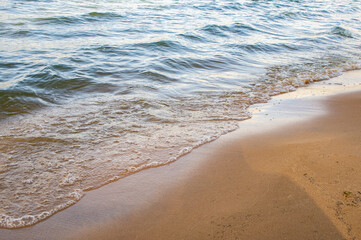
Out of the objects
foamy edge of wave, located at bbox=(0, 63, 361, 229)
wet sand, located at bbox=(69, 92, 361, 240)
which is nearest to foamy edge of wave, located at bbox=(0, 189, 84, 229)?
foamy edge of wave, located at bbox=(0, 63, 361, 229)

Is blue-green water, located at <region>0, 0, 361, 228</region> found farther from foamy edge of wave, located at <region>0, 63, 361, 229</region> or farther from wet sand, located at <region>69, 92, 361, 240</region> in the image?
wet sand, located at <region>69, 92, 361, 240</region>

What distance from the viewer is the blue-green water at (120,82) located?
279 centimetres

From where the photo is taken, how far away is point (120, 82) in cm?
543

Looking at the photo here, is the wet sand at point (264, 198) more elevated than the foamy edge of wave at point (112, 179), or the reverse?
the wet sand at point (264, 198)

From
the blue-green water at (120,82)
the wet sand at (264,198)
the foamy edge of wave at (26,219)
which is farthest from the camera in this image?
the blue-green water at (120,82)

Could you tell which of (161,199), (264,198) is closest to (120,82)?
(161,199)

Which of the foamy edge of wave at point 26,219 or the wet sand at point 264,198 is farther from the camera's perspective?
the foamy edge of wave at point 26,219

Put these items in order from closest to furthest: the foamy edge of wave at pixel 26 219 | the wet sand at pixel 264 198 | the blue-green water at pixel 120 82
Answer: the wet sand at pixel 264 198 < the foamy edge of wave at pixel 26 219 < the blue-green water at pixel 120 82

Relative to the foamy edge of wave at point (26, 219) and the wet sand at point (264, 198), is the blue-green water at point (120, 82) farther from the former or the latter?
the wet sand at point (264, 198)

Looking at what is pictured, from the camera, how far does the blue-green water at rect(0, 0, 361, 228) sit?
→ 2793mm

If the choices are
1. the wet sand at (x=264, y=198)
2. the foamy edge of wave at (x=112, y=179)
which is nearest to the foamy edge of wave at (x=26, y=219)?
the foamy edge of wave at (x=112, y=179)

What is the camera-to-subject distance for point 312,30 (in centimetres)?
1145

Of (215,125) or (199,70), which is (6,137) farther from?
(199,70)

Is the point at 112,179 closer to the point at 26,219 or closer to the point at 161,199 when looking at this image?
the point at 161,199
